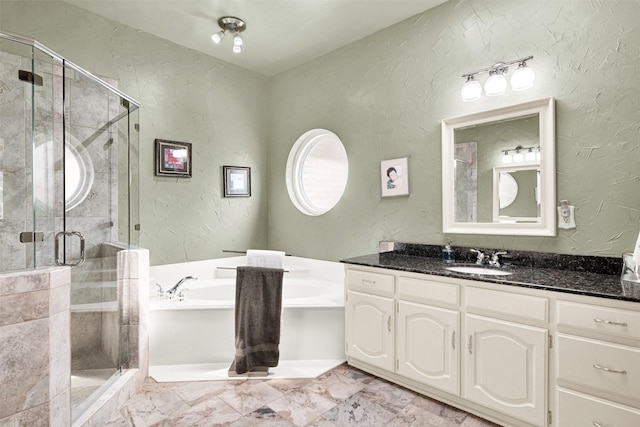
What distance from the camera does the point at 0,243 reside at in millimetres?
1897

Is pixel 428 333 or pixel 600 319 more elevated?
pixel 600 319

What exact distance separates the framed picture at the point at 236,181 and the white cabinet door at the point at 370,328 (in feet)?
5.88

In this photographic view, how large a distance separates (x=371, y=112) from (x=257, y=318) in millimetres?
1955

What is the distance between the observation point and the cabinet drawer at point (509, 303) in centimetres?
167

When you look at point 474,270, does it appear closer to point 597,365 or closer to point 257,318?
point 597,365

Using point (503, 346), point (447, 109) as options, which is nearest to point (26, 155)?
point (447, 109)

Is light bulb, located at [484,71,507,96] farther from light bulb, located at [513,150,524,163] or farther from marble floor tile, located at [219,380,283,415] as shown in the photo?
marble floor tile, located at [219,380,283,415]

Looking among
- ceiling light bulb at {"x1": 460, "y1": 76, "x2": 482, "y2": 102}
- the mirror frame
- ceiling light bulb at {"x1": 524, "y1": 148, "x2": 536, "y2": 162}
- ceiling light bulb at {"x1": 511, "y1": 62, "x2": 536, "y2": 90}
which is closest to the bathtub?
the mirror frame

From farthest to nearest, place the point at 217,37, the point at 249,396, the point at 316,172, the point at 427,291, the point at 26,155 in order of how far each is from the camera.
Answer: the point at 316,172 → the point at 217,37 → the point at 249,396 → the point at 427,291 → the point at 26,155

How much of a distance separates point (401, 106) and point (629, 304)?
6.46ft

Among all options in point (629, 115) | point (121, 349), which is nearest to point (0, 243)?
point (121, 349)

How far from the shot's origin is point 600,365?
4.92ft

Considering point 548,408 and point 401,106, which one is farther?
point 401,106

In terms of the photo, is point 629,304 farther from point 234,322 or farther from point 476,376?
point 234,322
